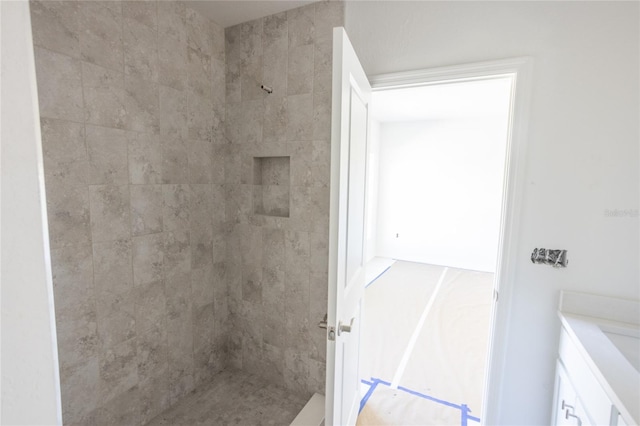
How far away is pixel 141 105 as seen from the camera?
163cm

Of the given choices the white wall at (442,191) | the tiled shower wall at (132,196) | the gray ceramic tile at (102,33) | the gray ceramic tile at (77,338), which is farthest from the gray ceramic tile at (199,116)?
the white wall at (442,191)

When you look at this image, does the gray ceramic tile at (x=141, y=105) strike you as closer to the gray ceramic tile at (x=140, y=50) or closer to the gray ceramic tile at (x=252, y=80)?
the gray ceramic tile at (x=140, y=50)

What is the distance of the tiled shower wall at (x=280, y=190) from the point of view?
1838mm

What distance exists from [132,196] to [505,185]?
2028 millimetres

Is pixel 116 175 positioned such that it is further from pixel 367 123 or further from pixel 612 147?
pixel 612 147

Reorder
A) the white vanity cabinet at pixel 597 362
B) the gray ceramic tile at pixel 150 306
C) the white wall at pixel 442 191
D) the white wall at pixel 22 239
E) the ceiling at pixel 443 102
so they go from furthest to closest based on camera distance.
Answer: the white wall at pixel 442 191, the ceiling at pixel 443 102, the gray ceramic tile at pixel 150 306, the white vanity cabinet at pixel 597 362, the white wall at pixel 22 239

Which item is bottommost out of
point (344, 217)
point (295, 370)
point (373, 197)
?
point (295, 370)

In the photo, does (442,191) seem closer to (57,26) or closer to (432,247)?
(432,247)

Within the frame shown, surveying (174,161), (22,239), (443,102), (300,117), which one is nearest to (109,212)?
(174,161)

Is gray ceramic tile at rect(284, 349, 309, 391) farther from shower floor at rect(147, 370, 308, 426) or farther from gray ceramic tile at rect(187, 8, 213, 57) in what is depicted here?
gray ceramic tile at rect(187, 8, 213, 57)

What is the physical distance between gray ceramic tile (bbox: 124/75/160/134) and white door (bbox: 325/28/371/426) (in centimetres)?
122

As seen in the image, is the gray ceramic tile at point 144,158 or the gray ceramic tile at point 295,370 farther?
the gray ceramic tile at point 295,370

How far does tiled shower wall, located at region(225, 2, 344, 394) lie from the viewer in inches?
72.4

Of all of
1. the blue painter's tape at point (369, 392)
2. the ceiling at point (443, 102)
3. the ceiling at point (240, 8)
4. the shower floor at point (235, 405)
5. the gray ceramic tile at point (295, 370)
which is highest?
the ceiling at point (443, 102)
